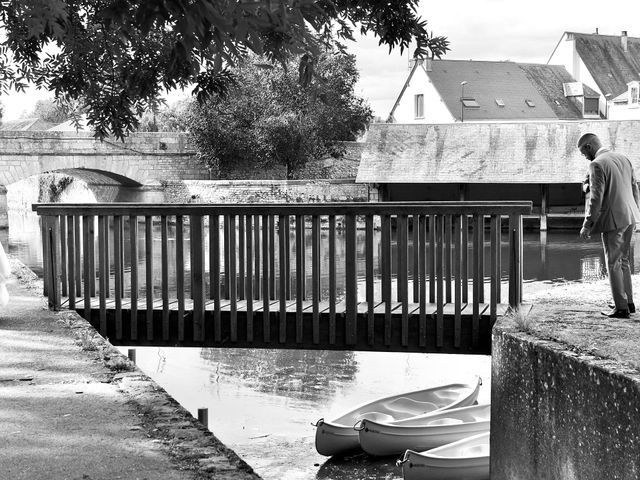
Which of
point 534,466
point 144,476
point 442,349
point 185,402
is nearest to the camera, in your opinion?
point 144,476

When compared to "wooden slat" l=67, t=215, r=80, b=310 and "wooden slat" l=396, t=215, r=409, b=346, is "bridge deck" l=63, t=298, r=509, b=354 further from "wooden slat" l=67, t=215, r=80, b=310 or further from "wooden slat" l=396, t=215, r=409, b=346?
"wooden slat" l=67, t=215, r=80, b=310

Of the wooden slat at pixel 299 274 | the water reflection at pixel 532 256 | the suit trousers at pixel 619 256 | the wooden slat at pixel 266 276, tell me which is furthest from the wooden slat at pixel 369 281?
the water reflection at pixel 532 256

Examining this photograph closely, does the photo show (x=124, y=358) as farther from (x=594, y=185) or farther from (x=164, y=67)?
(x=594, y=185)

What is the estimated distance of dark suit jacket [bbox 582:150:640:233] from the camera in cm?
649

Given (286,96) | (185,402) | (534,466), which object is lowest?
(185,402)

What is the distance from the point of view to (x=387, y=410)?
832 centimetres

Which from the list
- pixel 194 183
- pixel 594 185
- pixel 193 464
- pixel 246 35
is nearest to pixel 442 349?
pixel 594 185

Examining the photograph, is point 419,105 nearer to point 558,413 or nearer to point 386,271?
point 386,271

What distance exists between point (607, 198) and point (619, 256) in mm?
429

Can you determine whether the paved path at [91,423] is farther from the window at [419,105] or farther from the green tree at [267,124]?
the window at [419,105]

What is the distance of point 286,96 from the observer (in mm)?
43562

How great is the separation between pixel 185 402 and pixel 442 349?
148 inches

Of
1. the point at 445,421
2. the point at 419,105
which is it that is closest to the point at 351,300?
the point at 445,421

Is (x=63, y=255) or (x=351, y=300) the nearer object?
(x=351, y=300)
